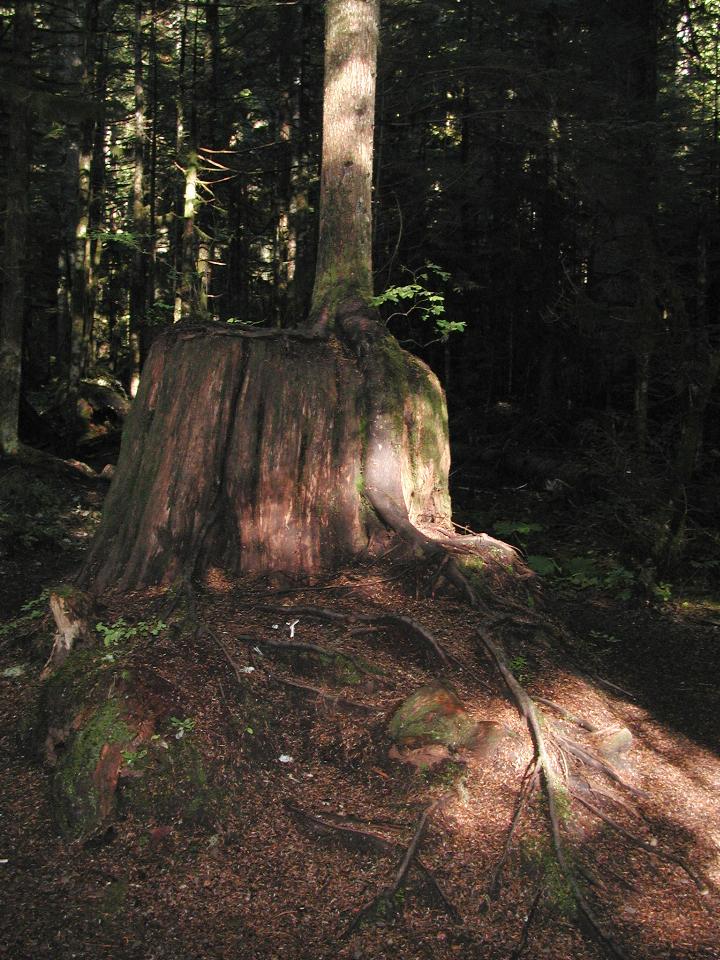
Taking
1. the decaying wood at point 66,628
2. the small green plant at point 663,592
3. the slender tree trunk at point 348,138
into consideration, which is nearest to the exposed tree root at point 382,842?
the decaying wood at point 66,628

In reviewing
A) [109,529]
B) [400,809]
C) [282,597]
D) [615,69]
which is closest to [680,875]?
[400,809]

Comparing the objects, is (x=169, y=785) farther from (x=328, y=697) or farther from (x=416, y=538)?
(x=416, y=538)

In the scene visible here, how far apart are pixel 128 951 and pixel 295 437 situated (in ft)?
10.3

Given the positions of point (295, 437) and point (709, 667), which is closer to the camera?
point (295, 437)

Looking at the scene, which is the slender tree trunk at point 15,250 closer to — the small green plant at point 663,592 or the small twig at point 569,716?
the small green plant at point 663,592

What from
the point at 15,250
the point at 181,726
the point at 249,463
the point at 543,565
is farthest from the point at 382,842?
the point at 15,250

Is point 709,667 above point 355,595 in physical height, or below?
below

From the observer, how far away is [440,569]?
491cm

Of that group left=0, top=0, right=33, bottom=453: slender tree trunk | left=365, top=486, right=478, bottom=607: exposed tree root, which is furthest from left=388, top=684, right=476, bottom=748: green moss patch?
left=0, top=0, right=33, bottom=453: slender tree trunk

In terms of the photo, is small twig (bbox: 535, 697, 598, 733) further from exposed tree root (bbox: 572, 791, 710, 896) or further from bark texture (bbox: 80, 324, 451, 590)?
bark texture (bbox: 80, 324, 451, 590)

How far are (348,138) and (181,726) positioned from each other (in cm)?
474

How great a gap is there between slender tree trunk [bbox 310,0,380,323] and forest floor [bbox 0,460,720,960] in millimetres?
2644

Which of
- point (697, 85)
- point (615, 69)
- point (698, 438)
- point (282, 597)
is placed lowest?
point (282, 597)

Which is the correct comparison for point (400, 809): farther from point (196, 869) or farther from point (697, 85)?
point (697, 85)
